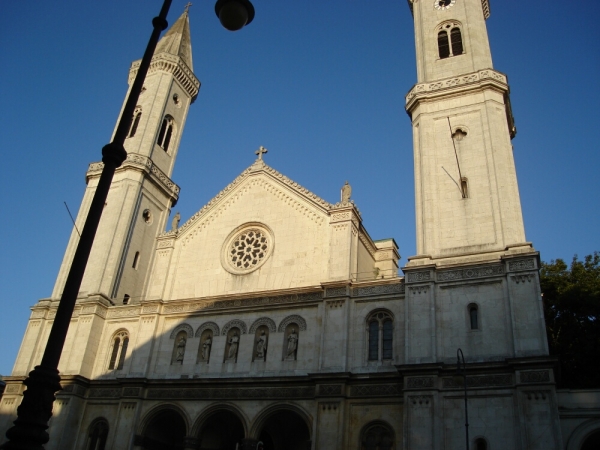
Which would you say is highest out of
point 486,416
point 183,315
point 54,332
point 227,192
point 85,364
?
point 227,192

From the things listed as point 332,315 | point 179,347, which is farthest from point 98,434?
point 332,315

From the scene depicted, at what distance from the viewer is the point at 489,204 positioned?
2498 centimetres

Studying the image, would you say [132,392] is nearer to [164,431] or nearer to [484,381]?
[164,431]

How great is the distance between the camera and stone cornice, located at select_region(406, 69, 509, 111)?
28.2 m

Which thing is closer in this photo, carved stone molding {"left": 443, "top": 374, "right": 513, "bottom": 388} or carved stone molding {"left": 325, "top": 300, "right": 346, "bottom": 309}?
carved stone molding {"left": 443, "top": 374, "right": 513, "bottom": 388}

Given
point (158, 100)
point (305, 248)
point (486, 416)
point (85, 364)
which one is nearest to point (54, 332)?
point (486, 416)

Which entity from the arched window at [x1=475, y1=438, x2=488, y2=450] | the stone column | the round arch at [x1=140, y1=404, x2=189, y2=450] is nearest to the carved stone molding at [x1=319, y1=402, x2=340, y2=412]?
the arched window at [x1=475, y1=438, x2=488, y2=450]

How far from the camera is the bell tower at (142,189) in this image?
109ft

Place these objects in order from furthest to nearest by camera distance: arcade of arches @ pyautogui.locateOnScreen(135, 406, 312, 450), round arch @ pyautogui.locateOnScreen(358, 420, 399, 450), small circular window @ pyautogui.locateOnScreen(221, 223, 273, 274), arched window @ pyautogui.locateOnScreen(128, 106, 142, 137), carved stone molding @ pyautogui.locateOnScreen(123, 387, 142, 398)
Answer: arched window @ pyautogui.locateOnScreen(128, 106, 142, 137) < small circular window @ pyautogui.locateOnScreen(221, 223, 273, 274) < carved stone molding @ pyautogui.locateOnScreen(123, 387, 142, 398) < arcade of arches @ pyautogui.locateOnScreen(135, 406, 312, 450) < round arch @ pyautogui.locateOnScreen(358, 420, 399, 450)

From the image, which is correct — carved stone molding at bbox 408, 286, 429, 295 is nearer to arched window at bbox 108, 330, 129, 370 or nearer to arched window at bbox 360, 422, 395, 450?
arched window at bbox 360, 422, 395, 450

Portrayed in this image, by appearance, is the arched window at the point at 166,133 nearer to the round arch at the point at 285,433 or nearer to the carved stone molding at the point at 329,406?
the round arch at the point at 285,433

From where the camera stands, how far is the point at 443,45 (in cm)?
3219

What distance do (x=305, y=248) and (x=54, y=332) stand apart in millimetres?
20494

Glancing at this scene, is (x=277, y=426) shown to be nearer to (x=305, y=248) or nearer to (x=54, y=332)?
(x=305, y=248)
